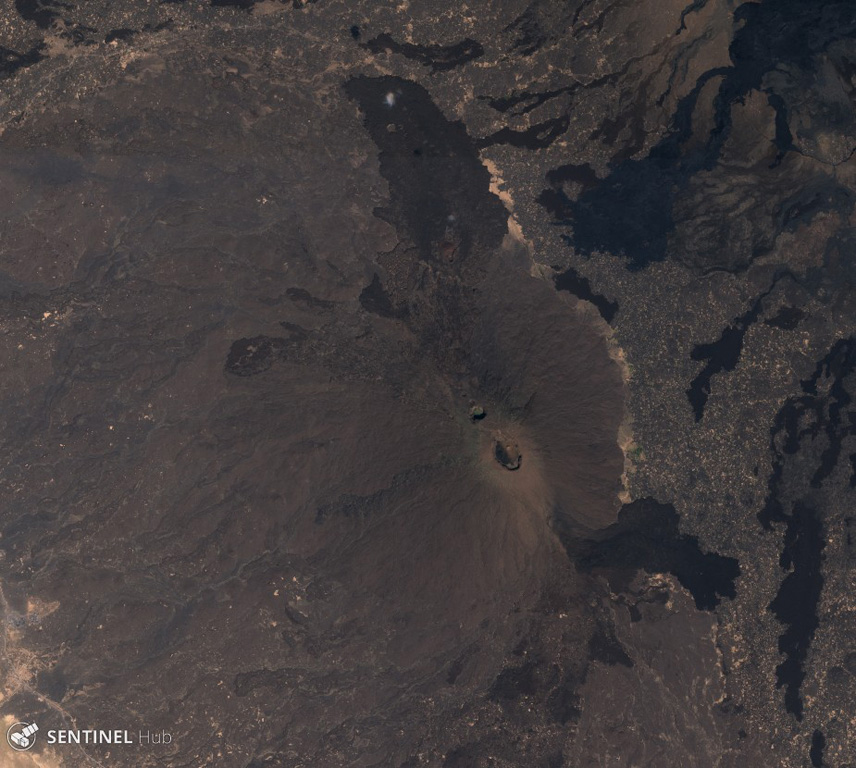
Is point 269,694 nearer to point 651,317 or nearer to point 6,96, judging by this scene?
point 651,317

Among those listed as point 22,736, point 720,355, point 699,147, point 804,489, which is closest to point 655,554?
point 804,489

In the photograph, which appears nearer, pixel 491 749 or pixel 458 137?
pixel 491 749

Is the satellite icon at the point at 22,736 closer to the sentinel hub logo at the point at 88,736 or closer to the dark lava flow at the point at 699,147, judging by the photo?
the sentinel hub logo at the point at 88,736

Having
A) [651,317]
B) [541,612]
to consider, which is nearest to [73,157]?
[651,317]

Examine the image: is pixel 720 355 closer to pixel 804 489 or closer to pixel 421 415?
pixel 804 489

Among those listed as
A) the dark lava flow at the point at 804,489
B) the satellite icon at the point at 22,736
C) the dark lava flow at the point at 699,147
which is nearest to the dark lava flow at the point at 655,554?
the dark lava flow at the point at 804,489

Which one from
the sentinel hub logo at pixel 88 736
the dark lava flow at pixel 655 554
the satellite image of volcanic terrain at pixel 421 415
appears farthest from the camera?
the dark lava flow at pixel 655 554
